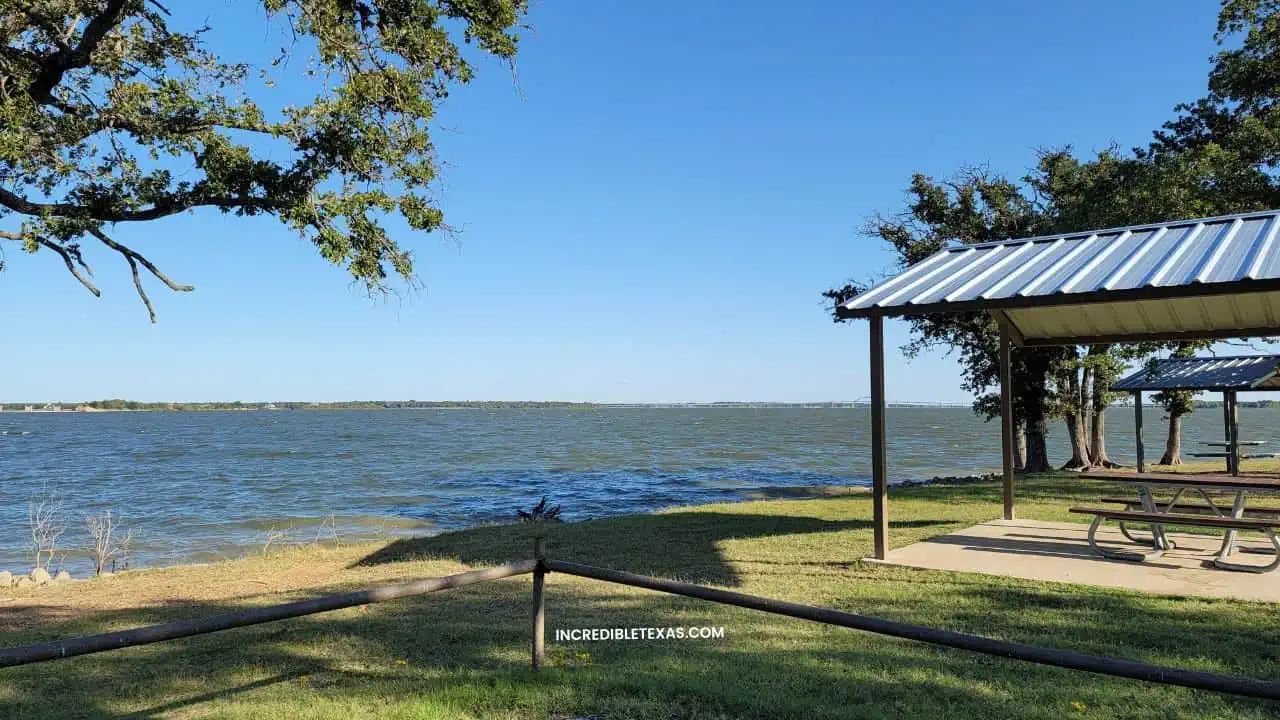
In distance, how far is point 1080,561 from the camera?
25.3 feet

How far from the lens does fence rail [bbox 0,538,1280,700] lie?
2557 millimetres

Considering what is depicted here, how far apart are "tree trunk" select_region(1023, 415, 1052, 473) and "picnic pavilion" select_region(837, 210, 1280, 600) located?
42.2 ft

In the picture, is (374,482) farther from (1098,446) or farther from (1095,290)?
(1095,290)

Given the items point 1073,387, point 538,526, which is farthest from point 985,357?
point 538,526

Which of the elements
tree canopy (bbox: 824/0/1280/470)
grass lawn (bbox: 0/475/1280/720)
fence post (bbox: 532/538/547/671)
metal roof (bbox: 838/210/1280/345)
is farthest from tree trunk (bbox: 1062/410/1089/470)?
fence post (bbox: 532/538/547/671)

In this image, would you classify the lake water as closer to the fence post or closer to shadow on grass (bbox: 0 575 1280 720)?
shadow on grass (bbox: 0 575 1280 720)

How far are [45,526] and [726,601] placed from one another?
1765 centimetres

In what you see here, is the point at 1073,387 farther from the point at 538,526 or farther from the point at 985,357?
the point at 538,526

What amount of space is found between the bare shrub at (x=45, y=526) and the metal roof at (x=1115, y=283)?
491 inches

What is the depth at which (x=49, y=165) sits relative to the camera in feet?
25.8

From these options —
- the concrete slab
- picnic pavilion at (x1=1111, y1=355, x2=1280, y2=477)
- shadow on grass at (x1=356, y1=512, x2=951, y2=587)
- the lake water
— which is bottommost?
the lake water

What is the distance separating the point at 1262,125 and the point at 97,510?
29.7 metres

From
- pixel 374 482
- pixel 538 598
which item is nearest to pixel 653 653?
pixel 538 598

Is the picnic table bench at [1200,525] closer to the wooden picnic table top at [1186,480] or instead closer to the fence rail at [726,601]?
the wooden picnic table top at [1186,480]
